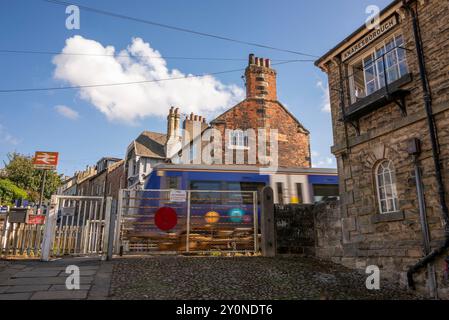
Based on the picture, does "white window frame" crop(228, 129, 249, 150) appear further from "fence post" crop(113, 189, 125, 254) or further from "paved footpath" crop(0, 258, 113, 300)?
"paved footpath" crop(0, 258, 113, 300)

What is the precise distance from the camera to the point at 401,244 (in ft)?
26.2

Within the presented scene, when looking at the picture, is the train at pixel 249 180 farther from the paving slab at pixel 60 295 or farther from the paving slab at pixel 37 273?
the paving slab at pixel 60 295

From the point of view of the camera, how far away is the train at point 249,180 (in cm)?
1401

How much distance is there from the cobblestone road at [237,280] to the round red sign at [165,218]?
61.8 inches

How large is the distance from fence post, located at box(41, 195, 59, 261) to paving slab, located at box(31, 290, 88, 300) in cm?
370

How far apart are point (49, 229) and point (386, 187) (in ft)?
28.8

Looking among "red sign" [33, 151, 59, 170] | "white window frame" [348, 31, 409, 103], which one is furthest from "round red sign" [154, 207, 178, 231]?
"white window frame" [348, 31, 409, 103]

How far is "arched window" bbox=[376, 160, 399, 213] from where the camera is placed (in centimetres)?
856

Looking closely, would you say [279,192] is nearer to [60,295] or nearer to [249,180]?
[249,180]

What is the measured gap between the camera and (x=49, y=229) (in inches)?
384

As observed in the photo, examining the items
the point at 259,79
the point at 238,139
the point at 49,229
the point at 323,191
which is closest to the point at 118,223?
the point at 49,229

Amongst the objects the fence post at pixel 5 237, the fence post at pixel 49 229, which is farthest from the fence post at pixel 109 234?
the fence post at pixel 5 237
